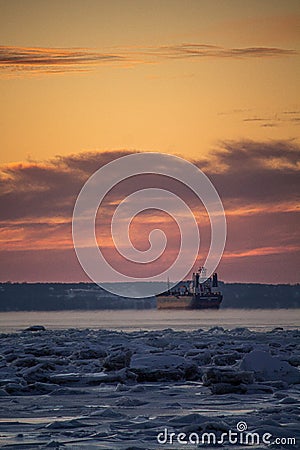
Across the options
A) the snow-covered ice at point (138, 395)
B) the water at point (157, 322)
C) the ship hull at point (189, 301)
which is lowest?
the snow-covered ice at point (138, 395)

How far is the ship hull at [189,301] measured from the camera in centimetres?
11238

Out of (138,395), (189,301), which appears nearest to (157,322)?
(138,395)

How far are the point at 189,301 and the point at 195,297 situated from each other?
272cm

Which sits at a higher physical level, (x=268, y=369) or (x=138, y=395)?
(x=268, y=369)

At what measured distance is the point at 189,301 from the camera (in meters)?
116

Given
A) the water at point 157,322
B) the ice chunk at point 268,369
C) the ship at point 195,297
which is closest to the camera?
the ice chunk at point 268,369

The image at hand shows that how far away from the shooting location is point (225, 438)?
9.46m

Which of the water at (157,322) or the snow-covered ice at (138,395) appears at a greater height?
the water at (157,322)

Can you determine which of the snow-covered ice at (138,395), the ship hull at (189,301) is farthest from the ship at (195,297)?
the snow-covered ice at (138,395)

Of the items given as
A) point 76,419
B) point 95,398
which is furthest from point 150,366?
point 76,419

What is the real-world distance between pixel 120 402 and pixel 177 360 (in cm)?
364

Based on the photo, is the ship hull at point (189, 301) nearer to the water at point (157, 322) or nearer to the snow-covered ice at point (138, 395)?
the water at point (157, 322)

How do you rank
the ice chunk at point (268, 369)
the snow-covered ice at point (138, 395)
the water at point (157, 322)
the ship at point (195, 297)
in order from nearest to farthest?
1. the snow-covered ice at point (138, 395)
2. the ice chunk at point (268, 369)
3. the water at point (157, 322)
4. the ship at point (195, 297)

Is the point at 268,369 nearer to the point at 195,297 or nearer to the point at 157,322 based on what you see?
the point at 157,322
